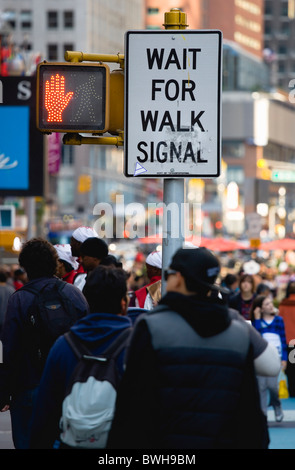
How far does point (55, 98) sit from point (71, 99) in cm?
9

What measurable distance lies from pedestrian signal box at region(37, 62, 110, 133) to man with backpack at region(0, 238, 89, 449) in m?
0.91

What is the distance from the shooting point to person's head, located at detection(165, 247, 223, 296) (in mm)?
4617

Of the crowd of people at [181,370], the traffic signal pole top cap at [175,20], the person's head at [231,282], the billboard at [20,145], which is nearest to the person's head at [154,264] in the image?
the traffic signal pole top cap at [175,20]

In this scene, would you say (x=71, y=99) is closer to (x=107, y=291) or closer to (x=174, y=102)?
(x=174, y=102)

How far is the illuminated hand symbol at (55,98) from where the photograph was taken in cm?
693

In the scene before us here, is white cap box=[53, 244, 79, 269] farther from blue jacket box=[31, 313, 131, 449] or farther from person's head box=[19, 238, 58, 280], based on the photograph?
blue jacket box=[31, 313, 131, 449]

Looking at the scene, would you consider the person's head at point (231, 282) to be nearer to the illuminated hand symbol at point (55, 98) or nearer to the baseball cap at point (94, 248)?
the baseball cap at point (94, 248)

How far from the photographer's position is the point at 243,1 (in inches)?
7520

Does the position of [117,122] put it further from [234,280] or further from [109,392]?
[234,280]

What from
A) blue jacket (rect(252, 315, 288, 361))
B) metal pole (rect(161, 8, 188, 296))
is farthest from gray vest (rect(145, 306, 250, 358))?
blue jacket (rect(252, 315, 288, 361))

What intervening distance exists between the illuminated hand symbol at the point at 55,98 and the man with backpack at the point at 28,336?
3.14ft

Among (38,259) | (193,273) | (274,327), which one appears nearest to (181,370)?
(193,273)

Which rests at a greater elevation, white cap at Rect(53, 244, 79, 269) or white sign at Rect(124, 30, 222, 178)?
white sign at Rect(124, 30, 222, 178)

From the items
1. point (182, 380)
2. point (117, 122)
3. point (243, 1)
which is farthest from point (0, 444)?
point (243, 1)
